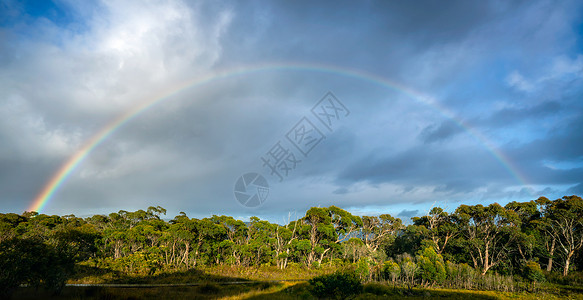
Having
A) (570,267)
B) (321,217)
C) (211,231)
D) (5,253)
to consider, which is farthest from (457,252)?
(5,253)

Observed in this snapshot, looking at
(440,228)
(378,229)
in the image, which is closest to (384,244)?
(378,229)

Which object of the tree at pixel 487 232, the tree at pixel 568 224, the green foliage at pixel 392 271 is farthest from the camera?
the tree at pixel 487 232

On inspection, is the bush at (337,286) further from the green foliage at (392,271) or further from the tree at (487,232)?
the tree at (487,232)

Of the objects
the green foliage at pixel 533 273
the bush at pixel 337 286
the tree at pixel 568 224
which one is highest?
the tree at pixel 568 224

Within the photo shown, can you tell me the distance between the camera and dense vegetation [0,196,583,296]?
102 ft

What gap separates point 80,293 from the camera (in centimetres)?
1678

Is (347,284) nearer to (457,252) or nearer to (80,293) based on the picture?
(80,293)


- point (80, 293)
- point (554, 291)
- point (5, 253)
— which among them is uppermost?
point (5, 253)

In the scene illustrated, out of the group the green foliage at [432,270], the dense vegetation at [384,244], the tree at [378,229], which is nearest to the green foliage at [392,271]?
the dense vegetation at [384,244]

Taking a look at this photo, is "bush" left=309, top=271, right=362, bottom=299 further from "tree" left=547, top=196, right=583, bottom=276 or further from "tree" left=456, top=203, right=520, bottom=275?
"tree" left=547, top=196, right=583, bottom=276

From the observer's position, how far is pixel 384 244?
52750 mm

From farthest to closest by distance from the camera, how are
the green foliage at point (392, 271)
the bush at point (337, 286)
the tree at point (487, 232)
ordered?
the tree at point (487, 232)
the green foliage at point (392, 271)
the bush at point (337, 286)

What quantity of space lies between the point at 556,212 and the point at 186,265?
51.3 m

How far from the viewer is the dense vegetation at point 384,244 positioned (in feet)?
102
